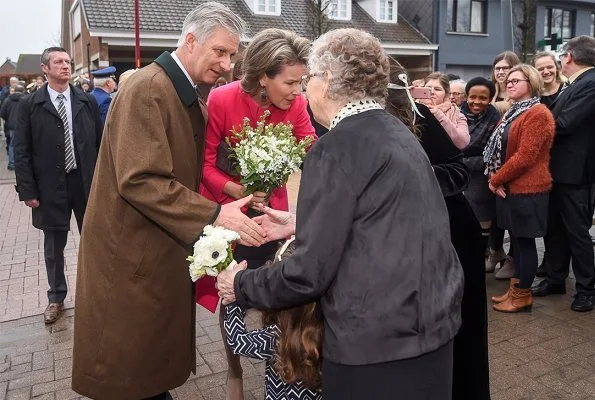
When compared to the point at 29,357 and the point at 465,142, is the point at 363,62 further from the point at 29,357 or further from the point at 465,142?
the point at 29,357

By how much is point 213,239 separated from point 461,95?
17.1ft

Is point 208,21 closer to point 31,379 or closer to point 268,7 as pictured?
point 31,379

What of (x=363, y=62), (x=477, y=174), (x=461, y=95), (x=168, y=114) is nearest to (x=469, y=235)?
(x=363, y=62)

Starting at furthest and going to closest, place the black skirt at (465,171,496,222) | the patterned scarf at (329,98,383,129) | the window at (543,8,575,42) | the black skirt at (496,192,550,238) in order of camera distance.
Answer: the window at (543,8,575,42)
the black skirt at (465,171,496,222)
the black skirt at (496,192,550,238)
the patterned scarf at (329,98,383,129)

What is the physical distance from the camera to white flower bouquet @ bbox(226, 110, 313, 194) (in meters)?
2.62

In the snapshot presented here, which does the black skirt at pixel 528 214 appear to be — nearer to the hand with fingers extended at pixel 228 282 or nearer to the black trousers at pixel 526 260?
the black trousers at pixel 526 260

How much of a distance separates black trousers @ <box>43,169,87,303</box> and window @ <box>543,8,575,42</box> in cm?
2689

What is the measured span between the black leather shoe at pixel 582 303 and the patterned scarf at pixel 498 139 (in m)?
1.37

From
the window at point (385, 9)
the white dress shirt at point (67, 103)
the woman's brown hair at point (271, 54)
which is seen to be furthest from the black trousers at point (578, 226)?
the window at point (385, 9)

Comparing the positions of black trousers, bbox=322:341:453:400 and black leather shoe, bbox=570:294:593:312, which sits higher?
black trousers, bbox=322:341:453:400

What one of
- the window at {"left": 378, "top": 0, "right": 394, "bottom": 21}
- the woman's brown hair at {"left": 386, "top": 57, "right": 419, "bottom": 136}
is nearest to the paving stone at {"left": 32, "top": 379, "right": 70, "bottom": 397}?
→ the woman's brown hair at {"left": 386, "top": 57, "right": 419, "bottom": 136}

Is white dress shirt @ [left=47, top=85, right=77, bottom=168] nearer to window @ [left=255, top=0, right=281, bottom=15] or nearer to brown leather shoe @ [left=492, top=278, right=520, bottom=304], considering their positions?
brown leather shoe @ [left=492, top=278, right=520, bottom=304]

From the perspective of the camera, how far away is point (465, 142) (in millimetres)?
3133

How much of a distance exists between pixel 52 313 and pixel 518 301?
13.6 feet
